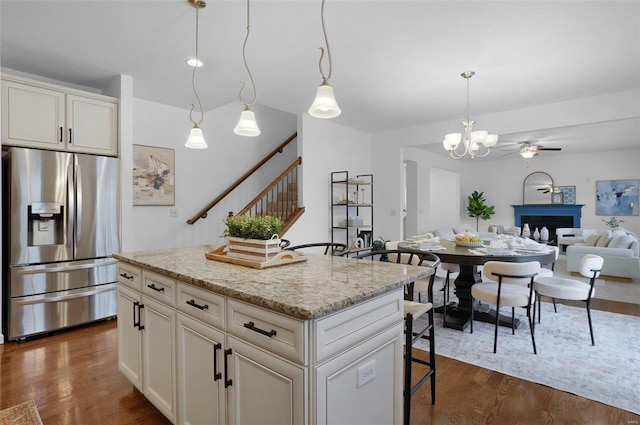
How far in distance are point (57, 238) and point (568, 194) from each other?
35.4 ft

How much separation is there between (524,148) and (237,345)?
6.98 m

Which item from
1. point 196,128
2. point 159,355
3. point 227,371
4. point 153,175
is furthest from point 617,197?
point 159,355

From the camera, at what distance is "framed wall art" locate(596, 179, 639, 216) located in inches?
322

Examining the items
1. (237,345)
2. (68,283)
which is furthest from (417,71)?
(68,283)

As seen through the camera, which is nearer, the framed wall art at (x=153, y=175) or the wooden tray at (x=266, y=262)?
the wooden tray at (x=266, y=262)

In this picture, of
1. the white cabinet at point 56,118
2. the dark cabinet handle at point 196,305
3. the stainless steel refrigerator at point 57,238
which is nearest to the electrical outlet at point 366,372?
the dark cabinet handle at point 196,305

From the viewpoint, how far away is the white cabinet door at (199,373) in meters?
1.46

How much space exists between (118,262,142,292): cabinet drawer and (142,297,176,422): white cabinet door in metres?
0.15

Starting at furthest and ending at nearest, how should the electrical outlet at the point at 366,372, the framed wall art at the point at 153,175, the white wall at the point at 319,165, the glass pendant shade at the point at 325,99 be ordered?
1. the white wall at the point at 319,165
2. the framed wall art at the point at 153,175
3. the glass pendant shade at the point at 325,99
4. the electrical outlet at the point at 366,372

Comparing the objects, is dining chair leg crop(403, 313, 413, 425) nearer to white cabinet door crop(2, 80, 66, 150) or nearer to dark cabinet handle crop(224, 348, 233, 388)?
dark cabinet handle crop(224, 348, 233, 388)

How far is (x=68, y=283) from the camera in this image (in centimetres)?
332

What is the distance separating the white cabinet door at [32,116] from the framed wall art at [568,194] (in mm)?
10683

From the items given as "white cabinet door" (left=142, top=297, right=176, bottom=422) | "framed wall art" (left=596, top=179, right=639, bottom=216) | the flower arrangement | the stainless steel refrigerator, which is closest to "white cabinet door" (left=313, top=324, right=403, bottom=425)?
"white cabinet door" (left=142, top=297, right=176, bottom=422)

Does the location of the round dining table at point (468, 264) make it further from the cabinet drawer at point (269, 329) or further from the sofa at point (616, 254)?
the sofa at point (616, 254)
